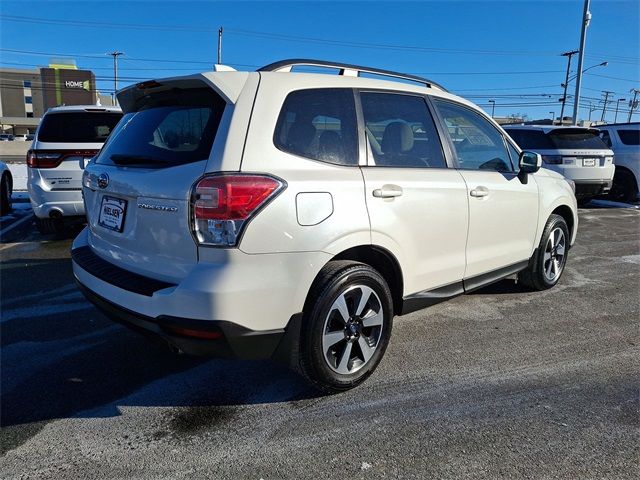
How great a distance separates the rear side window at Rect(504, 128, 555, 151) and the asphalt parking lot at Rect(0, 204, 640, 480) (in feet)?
21.8

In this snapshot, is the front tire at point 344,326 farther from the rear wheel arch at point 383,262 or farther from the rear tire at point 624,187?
the rear tire at point 624,187

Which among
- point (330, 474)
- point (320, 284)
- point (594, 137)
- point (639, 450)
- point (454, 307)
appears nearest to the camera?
point (330, 474)

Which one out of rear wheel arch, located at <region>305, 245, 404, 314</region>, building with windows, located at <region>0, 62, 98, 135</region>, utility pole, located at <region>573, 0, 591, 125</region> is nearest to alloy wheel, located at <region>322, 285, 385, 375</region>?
rear wheel arch, located at <region>305, 245, 404, 314</region>

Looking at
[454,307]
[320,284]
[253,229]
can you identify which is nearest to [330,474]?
[320,284]

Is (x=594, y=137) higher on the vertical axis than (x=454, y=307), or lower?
higher

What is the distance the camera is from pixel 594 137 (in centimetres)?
1027

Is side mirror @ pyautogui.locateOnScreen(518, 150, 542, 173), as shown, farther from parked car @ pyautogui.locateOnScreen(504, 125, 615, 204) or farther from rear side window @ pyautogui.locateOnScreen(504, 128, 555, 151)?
rear side window @ pyautogui.locateOnScreen(504, 128, 555, 151)

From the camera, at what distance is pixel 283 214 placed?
245 centimetres

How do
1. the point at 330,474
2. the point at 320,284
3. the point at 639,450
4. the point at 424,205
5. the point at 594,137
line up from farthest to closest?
the point at 594,137
the point at 424,205
the point at 320,284
the point at 639,450
the point at 330,474

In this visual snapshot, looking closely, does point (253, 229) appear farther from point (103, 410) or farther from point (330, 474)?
point (103, 410)

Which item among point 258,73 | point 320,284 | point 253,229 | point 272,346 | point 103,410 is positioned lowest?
point 103,410

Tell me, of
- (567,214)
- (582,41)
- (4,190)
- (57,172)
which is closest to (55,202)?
(57,172)

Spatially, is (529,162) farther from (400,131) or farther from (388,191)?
(388,191)

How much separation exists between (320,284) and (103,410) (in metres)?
1.44
